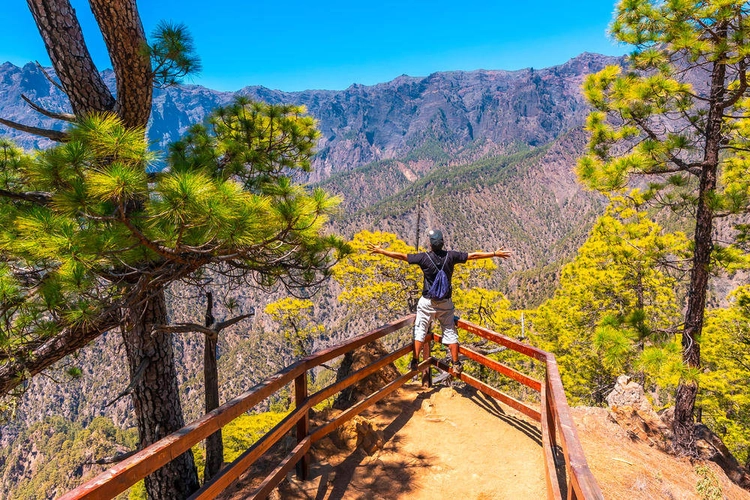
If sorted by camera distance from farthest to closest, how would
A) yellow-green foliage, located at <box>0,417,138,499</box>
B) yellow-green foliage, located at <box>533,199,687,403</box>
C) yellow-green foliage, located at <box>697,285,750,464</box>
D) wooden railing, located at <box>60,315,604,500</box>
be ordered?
yellow-green foliage, located at <box>0,417,138,499</box> → yellow-green foliage, located at <box>533,199,687,403</box> → yellow-green foliage, located at <box>697,285,750,464</box> → wooden railing, located at <box>60,315,604,500</box>

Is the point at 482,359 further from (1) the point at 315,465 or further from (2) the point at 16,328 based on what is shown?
(2) the point at 16,328

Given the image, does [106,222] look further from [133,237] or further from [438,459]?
[438,459]

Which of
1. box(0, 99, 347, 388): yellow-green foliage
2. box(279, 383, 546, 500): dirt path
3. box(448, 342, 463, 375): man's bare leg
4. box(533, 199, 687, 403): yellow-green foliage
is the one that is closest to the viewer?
box(0, 99, 347, 388): yellow-green foliage

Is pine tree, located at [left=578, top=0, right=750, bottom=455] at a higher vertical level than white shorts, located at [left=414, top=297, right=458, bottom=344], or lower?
higher

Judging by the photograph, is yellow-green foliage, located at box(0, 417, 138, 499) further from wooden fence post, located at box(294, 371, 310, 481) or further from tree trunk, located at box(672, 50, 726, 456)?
tree trunk, located at box(672, 50, 726, 456)

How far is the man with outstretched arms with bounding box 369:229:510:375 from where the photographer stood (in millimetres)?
4797

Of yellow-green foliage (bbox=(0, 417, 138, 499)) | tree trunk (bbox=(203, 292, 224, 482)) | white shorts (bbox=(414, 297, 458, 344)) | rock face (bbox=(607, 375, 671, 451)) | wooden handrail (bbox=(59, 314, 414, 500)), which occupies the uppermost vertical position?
wooden handrail (bbox=(59, 314, 414, 500))

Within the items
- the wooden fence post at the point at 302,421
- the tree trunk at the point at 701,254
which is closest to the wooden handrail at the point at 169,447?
the wooden fence post at the point at 302,421

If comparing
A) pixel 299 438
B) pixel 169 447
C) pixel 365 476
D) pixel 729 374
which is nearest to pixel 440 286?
pixel 365 476

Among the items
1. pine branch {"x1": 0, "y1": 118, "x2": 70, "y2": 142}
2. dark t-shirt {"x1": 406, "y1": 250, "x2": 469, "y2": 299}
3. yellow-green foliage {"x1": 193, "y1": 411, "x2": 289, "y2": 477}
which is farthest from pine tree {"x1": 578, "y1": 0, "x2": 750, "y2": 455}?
yellow-green foliage {"x1": 193, "y1": 411, "x2": 289, "y2": 477}

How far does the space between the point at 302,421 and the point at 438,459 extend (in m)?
1.67

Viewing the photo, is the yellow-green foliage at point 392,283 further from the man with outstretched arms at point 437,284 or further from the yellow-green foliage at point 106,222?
the yellow-green foliage at point 106,222

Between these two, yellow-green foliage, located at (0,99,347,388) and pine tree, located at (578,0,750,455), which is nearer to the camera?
yellow-green foliage, located at (0,99,347,388)

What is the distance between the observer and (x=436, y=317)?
5.16 meters
